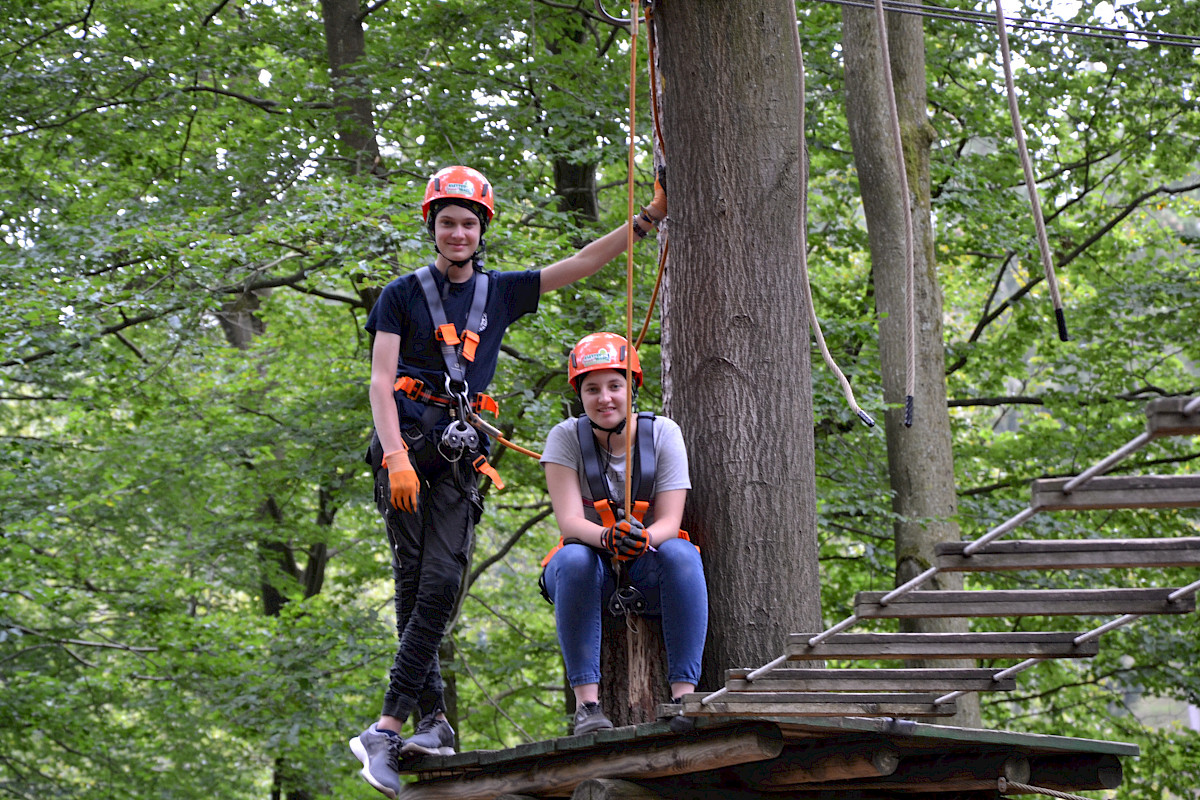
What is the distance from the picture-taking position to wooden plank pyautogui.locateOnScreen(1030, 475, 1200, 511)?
196 centimetres

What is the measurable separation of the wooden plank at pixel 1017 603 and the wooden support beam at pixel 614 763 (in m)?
0.51

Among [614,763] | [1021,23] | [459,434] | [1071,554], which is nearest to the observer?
[1071,554]

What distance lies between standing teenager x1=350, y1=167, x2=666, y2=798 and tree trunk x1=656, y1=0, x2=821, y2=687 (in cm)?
68

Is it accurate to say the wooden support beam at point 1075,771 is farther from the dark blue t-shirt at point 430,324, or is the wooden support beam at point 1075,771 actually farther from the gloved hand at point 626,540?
the dark blue t-shirt at point 430,324

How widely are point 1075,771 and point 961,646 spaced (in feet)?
2.06

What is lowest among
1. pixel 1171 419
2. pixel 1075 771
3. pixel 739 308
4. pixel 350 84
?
pixel 1075 771

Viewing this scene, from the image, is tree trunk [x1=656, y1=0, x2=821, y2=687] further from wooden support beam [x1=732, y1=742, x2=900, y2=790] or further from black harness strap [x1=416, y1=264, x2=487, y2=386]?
black harness strap [x1=416, y1=264, x2=487, y2=386]

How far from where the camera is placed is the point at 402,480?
11.4 ft

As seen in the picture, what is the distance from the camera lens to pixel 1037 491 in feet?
6.41

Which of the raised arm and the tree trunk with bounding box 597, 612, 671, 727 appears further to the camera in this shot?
the raised arm

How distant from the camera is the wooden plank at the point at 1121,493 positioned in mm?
1956

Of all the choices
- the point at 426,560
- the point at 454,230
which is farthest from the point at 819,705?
the point at 454,230

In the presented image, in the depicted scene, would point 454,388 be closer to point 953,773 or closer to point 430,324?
point 430,324

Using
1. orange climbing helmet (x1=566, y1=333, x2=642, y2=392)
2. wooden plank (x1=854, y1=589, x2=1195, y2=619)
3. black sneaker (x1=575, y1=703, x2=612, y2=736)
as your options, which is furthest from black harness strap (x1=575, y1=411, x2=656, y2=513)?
wooden plank (x1=854, y1=589, x2=1195, y2=619)
